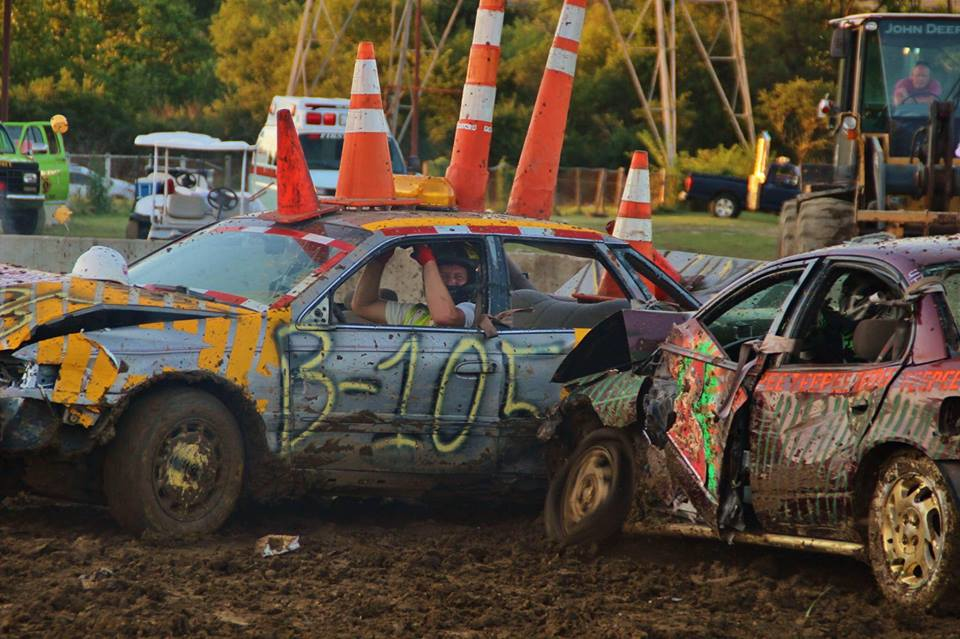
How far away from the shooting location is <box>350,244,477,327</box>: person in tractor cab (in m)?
8.45

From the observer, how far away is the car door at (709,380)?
6.62 meters

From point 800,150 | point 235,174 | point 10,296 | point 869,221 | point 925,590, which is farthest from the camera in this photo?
point 800,150

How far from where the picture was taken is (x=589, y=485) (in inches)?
297

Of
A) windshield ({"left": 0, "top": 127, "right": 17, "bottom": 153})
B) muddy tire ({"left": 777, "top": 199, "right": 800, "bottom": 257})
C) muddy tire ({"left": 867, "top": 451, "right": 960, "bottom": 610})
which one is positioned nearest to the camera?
muddy tire ({"left": 867, "top": 451, "right": 960, "bottom": 610})

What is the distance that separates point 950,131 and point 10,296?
1060 cm

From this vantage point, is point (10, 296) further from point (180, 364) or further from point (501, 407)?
point (501, 407)

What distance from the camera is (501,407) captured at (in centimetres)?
822

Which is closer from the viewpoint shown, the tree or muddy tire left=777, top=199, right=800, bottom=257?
muddy tire left=777, top=199, right=800, bottom=257

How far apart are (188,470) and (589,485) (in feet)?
5.76

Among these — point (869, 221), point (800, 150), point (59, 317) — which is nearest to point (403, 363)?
point (59, 317)

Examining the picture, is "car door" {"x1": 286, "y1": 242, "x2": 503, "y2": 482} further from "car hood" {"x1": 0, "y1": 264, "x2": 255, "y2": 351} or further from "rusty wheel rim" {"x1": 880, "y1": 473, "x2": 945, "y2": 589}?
"rusty wheel rim" {"x1": 880, "y1": 473, "x2": 945, "y2": 589}

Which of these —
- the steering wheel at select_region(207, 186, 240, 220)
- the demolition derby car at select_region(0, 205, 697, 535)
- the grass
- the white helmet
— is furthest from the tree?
the white helmet

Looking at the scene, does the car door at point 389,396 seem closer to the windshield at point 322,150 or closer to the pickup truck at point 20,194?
the pickup truck at point 20,194

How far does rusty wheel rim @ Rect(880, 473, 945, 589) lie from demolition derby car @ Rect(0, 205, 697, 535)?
233 cm
